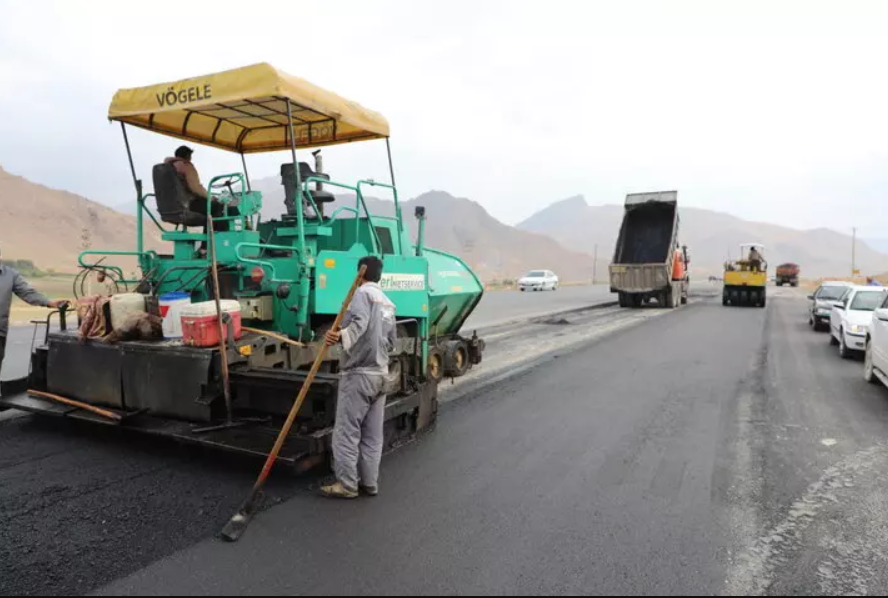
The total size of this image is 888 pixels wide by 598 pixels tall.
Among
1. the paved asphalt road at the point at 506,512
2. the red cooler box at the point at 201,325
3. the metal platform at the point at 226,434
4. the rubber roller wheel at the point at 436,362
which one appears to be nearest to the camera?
the paved asphalt road at the point at 506,512

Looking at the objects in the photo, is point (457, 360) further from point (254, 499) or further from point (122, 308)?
point (254, 499)

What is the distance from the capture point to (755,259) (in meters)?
26.1

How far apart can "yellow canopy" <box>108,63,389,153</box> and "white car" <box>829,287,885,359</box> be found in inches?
349

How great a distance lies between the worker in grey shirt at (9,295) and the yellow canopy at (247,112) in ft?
6.23

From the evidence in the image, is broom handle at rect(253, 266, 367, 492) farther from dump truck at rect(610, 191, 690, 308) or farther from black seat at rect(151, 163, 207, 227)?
dump truck at rect(610, 191, 690, 308)

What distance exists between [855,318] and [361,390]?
34.1 feet

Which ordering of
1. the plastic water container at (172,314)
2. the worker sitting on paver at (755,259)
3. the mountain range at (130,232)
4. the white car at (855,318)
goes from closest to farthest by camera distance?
the plastic water container at (172,314)
the white car at (855,318)
the worker sitting on paver at (755,259)
the mountain range at (130,232)

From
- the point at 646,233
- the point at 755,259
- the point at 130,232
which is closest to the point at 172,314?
the point at 646,233

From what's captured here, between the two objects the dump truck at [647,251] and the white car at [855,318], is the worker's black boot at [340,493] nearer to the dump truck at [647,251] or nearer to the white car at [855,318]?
the white car at [855,318]

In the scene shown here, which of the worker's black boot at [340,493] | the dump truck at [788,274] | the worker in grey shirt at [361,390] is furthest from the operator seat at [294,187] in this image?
the dump truck at [788,274]

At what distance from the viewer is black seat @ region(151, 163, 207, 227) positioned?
5.84 metres

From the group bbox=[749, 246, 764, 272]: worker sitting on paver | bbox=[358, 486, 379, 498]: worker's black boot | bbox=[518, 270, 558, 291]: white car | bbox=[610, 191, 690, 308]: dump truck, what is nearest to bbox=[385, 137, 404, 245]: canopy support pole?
bbox=[358, 486, 379, 498]: worker's black boot

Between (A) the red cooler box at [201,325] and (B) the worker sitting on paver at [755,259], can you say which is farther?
(B) the worker sitting on paver at [755,259]

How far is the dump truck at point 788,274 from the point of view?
55.7 meters
